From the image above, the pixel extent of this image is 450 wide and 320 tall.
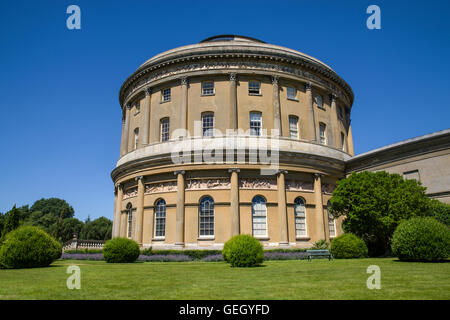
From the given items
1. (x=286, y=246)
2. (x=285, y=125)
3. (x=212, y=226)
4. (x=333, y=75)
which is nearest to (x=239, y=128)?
(x=285, y=125)

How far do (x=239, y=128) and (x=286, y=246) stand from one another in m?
9.00

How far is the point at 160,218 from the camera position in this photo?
2430 centimetres

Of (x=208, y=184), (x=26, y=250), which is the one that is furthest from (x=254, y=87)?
(x=26, y=250)

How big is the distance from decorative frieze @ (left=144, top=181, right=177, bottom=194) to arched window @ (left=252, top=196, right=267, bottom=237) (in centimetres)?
584

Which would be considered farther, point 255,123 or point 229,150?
point 255,123

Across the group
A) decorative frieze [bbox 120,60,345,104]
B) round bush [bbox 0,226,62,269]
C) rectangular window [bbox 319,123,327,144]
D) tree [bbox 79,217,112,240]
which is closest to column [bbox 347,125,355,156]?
rectangular window [bbox 319,123,327,144]

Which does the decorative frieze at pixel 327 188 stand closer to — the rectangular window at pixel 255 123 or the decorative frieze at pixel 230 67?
the rectangular window at pixel 255 123

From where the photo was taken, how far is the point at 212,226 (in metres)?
22.8

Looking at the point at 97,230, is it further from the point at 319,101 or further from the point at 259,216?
the point at 319,101

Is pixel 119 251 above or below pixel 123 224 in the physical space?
below

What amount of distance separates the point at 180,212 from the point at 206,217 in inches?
71.6

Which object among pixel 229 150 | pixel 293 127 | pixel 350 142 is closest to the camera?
pixel 229 150

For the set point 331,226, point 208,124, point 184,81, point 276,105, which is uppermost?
point 184,81

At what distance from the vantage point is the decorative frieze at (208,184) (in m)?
23.1
